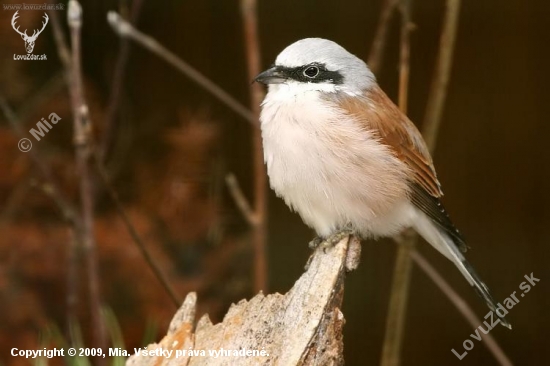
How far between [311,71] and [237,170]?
134 centimetres

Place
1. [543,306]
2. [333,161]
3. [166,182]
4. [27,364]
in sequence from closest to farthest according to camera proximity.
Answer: [333,161] < [27,364] < [166,182] < [543,306]

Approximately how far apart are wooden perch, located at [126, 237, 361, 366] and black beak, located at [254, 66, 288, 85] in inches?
15.6

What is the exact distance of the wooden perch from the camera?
1661mm

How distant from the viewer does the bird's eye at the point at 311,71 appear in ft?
6.40

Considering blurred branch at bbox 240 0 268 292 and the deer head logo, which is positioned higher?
the deer head logo

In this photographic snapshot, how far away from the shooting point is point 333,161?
1922 millimetres

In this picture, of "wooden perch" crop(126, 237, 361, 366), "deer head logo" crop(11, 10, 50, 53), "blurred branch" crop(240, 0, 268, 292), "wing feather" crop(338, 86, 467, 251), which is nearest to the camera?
"wooden perch" crop(126, 237, 361, 366)

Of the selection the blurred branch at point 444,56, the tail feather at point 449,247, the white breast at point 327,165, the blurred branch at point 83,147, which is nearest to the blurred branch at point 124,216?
the blurred branch at point 83,147

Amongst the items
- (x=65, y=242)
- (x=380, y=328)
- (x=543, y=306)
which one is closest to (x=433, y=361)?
(x=380, y=328)

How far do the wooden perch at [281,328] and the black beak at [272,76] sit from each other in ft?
1.30

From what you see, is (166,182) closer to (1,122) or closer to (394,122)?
(1,122)

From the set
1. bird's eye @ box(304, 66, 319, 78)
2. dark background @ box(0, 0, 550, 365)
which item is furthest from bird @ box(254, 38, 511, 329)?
dark background @ box(0, 0, 550, 365)

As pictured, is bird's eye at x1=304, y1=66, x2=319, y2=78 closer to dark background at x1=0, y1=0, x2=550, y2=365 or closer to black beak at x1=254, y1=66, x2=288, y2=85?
black beak at x1=254, y1=66, x2=288, y2=85

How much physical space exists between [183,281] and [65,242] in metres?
0.41
